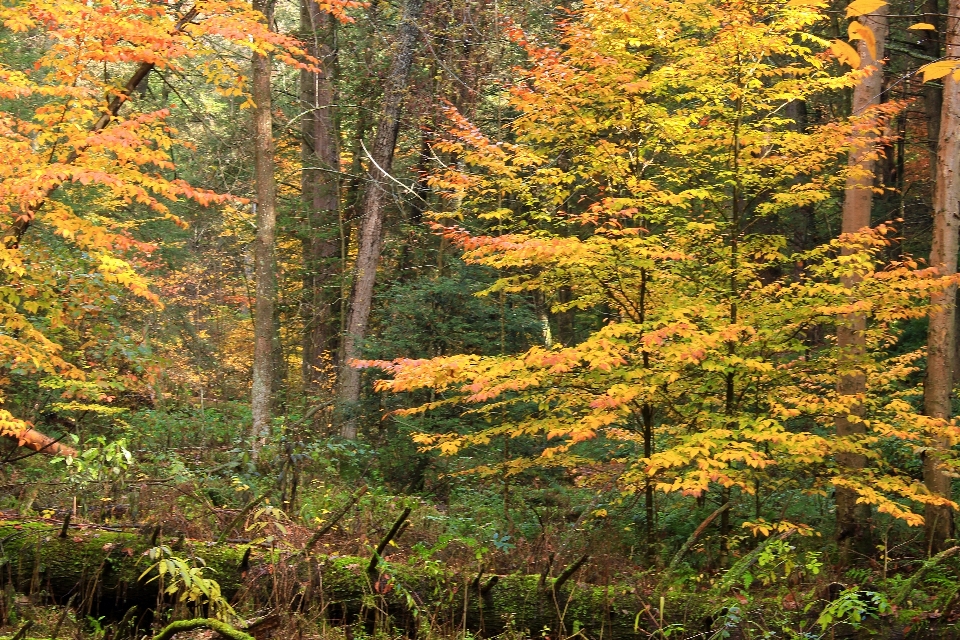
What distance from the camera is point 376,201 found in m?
14.4

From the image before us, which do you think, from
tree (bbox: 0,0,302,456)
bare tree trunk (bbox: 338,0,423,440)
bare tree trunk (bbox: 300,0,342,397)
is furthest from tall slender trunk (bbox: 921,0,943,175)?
tree (bbox: 0,0,302,456)

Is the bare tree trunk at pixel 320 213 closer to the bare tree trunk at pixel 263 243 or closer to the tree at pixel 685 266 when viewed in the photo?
the bare tree trunk at pixel 263 243

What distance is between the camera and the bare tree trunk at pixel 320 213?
16.7 metres

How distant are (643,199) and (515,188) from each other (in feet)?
4.38

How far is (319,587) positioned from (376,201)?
31.4 ft

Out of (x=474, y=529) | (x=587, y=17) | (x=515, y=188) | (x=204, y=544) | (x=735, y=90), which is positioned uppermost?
(x=587, y=17)

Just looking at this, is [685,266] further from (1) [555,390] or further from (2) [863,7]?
(2) [863,7]

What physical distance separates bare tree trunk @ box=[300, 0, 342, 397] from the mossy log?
10.4 meters

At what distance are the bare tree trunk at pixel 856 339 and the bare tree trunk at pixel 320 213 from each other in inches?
402

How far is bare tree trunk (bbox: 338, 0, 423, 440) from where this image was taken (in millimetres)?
13758

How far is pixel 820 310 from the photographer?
739cm

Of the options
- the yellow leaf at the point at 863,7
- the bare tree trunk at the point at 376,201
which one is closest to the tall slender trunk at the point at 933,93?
the bare tree trunk at the point at 376,201

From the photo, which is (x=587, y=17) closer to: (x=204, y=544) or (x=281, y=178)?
(x=204, y=544)

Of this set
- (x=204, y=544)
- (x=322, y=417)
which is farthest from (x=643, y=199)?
(x=322, y=417)
